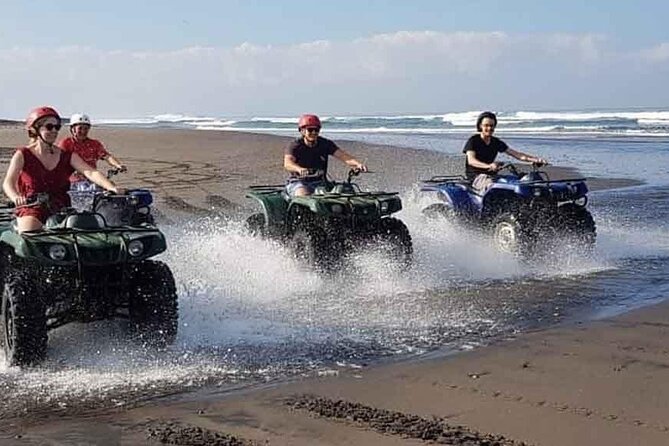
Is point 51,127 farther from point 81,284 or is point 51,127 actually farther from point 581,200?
point 581,200

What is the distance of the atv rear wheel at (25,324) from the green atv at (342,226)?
3374mm

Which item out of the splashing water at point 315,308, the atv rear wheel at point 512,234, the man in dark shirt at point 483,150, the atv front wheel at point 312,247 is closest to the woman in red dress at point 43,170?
the splashing water at point 315,308

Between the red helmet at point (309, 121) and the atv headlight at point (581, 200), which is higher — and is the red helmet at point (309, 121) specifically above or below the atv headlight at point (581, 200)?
above

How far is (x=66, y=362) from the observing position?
19.0 feet

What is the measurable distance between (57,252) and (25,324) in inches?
18.3

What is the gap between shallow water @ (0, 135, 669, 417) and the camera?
18.1 ft

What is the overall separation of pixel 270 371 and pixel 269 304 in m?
2.14

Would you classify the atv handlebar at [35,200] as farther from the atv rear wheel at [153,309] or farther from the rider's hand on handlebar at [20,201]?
the atv rear wheel at [153,309]

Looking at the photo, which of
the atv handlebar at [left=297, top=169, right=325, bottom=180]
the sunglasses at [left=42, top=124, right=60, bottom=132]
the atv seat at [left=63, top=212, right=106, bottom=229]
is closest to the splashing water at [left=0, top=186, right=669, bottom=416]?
the atv seat at [left=63, top=212, right=106, bottom=229]

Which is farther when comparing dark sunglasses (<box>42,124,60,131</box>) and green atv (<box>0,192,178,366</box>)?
dark sunglasses (<box>42,124,60,131</box>)

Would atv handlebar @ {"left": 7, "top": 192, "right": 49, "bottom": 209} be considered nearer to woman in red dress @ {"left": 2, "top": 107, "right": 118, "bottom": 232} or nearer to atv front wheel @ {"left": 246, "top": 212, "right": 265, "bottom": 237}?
woman in red dress @ {"left": 2, "top": 107, "right": 118, "bottom": 232}

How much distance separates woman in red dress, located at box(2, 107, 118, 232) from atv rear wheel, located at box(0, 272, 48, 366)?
2.69 ft

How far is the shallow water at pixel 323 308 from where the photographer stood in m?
5.50

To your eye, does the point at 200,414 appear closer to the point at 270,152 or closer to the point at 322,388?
the point at 322,388
